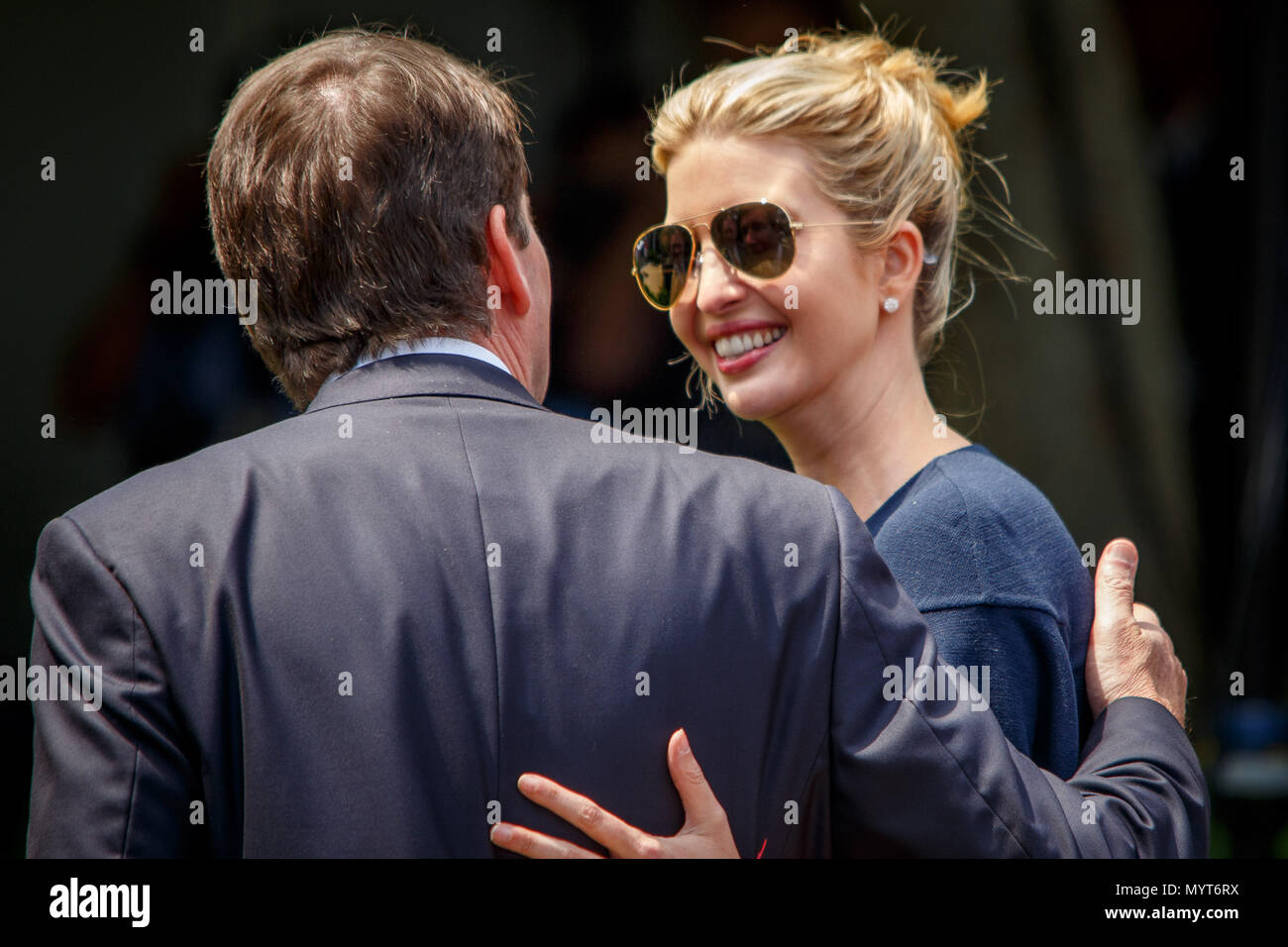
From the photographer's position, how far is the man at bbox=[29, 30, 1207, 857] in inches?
50.6

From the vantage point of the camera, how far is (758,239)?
7.31ft

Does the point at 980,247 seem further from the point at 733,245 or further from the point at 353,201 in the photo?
the point at 353,201

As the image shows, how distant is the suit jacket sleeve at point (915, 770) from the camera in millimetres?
1404

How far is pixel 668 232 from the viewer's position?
2.37m

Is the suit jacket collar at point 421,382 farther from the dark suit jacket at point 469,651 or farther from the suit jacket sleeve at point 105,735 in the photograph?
the suit jacket sleeve at point 105,735

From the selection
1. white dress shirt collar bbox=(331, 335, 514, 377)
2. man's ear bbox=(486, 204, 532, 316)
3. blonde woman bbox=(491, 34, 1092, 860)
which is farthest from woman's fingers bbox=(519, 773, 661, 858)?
blonde woman bbox=(491, 34, 1092, 860)

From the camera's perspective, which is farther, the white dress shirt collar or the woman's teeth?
the woman's teeth

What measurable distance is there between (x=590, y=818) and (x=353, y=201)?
836 mm

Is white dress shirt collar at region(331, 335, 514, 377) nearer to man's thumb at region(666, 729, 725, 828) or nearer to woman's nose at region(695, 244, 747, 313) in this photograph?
man's thumb at region(666, 729, 725, 828)

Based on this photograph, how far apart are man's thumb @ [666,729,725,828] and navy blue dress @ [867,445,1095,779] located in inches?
20.5

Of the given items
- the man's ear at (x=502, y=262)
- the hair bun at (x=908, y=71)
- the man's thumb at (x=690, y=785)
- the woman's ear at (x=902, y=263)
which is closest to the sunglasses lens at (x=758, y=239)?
the woman's ear at (x=902, y=263)

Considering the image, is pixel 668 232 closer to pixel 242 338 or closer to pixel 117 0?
pixel 242 338

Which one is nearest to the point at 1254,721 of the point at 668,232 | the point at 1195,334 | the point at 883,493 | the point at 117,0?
the point at 1195,334

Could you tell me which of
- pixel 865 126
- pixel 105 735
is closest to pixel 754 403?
pixel 865 126
